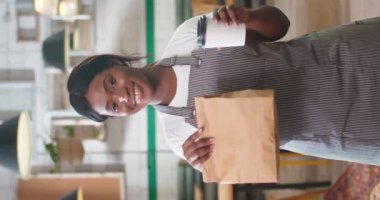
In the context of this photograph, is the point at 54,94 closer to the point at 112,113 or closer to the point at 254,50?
the point at 112,113

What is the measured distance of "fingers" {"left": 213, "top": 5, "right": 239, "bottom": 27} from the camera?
1.13 m

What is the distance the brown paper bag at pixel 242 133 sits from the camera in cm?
→ 107

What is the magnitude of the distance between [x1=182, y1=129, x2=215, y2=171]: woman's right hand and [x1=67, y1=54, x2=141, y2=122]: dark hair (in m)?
0.38

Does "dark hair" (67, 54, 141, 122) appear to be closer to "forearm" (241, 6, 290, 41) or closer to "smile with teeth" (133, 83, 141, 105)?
"smile with teeth" (133, 83, 141, 105)

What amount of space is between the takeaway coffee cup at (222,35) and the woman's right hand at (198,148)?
9.2 inches

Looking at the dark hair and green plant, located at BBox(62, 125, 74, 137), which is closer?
the dark hair

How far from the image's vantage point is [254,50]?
46.7 inches

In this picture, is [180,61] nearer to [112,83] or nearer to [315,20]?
[112,83]

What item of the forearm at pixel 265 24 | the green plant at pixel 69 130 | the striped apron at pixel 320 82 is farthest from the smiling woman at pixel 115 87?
the green plant at pixel 69 130

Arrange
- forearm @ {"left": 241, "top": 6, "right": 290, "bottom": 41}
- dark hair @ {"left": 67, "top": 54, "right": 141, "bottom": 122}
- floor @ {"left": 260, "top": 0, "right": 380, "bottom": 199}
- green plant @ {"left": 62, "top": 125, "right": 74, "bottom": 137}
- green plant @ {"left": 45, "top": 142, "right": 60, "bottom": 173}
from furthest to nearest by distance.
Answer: green plant @ {"left": 62, "top": 125, "right": 74, "bottom": 137} < green plant @ {"left": 45, "top": 142, "right": 60, "bottom": 173} < floor @ {"left": 260, "top": 0, "right": 380, "bottom": 199} < dark hair @ {"left": 67, "top": 54, "right": 141, "bottom": 122} < forearm @ {"left": 241, "top": 6, "right": 290, "bottom": 41}

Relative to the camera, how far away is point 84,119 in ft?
12.5

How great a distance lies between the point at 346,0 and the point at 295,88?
71.1 inches

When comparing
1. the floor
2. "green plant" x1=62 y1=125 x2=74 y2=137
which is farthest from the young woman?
"green plant" x1=62 y1=125 x2=74 y2=137

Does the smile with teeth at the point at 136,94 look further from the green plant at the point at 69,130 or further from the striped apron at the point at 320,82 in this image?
the green plant at the point at 69,130
